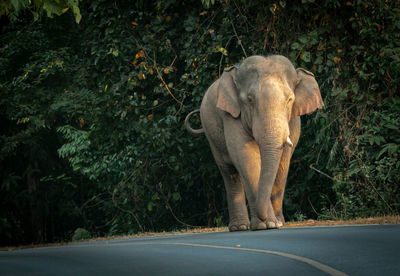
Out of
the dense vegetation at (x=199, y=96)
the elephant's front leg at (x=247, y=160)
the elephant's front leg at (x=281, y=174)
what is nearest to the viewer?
the elephant's front leg at (x=247, y=160)

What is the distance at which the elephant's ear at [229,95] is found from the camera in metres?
13.7

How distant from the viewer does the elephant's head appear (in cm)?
1272


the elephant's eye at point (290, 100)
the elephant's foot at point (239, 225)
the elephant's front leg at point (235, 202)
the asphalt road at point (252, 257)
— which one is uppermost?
the elephant's eye at point (290, 100)

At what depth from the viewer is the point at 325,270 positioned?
686 centimetres

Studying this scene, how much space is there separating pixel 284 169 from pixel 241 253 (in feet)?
17.9

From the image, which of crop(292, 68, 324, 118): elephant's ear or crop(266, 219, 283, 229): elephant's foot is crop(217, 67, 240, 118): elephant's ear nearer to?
crop(292, 68, 324, 118): elephant's ear

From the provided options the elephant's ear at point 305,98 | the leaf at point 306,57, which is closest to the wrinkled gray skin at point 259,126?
the elephant's ear at point 305,98

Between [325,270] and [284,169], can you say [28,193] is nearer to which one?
[284,169]

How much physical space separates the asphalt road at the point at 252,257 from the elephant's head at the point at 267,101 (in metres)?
1.74

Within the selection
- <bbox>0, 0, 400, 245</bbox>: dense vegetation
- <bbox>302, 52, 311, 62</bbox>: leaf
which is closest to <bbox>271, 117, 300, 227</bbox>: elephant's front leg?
<bbox>0, 0, 400, 245</bbox>: dense vegetation

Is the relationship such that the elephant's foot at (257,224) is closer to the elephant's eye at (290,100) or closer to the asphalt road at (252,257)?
the asphalt road at (252,257)

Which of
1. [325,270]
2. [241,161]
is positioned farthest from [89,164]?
[325,270]

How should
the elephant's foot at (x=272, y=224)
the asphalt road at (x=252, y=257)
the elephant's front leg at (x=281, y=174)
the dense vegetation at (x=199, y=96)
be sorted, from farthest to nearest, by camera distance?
the dense vegetation at (x=199, y=96), the elephant's front leg at (x=281, y=174), the elephant's foot at (x=272, y=224), the asphalt road at (x=252, y=257)

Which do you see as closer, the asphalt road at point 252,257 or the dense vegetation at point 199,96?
the asphalt road at point 252,257
